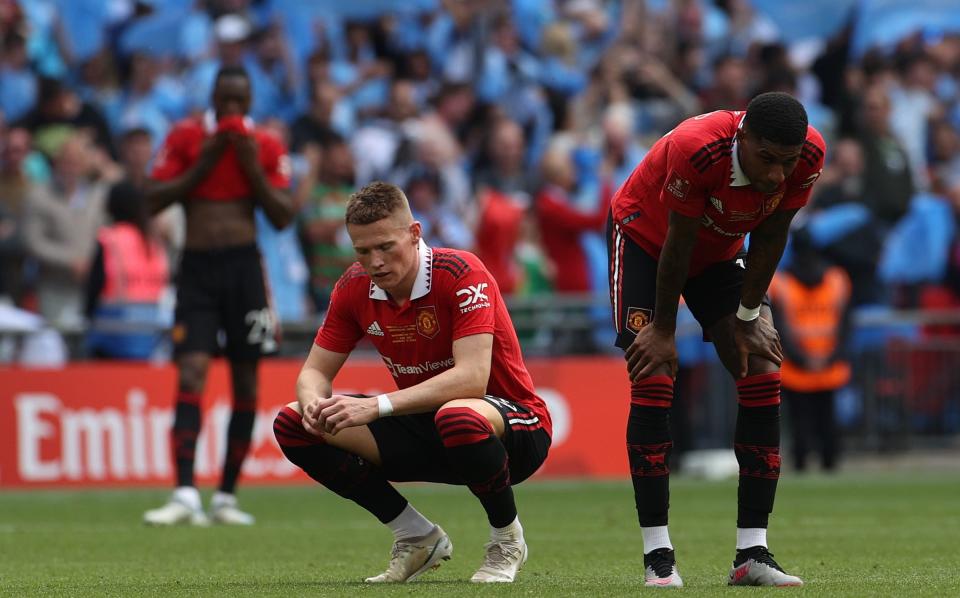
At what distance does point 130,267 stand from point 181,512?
5.08 metres

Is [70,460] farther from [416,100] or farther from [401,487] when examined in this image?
[416,100]

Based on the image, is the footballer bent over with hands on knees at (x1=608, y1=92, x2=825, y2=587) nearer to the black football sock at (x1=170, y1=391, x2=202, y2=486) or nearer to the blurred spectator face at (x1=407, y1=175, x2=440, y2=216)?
the black football sock at (x1=170, y1=391, x2=202, y2=486)

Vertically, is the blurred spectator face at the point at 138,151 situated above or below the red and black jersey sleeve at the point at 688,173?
above

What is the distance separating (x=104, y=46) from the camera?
62.6 feet

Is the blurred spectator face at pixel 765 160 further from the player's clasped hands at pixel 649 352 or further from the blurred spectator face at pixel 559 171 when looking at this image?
the blurred spectator face at pixel 559 171

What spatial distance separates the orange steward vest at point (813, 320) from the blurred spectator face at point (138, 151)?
602 centimetres

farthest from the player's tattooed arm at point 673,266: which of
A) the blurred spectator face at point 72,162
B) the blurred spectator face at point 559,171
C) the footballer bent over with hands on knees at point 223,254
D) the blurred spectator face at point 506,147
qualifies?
the blurred spectator face at point 506,147

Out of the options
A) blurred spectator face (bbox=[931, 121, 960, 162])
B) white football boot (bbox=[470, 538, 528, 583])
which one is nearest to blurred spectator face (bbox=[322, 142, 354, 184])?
blurred spectator face (bbox=[931, 121, 960, 162])

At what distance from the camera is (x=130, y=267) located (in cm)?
1534

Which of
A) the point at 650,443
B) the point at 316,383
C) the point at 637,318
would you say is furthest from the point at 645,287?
the point at 316,383

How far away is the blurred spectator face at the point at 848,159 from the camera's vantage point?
57.7ft

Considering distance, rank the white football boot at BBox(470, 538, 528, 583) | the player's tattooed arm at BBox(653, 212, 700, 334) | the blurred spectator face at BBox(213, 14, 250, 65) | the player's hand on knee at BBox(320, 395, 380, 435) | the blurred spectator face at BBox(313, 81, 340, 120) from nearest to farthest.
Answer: the player's tattooed arm at BBox(653, 212, 700, 334)
the player's hand on knee at BBox(320, 395, 380, 435)
the white football boot at BBox(470, 538, 528, 583)
the blurred spectator face at BBox(213, 14, 250, 65)
the blurred spectator face at BBox(313, 81, 340, 120)

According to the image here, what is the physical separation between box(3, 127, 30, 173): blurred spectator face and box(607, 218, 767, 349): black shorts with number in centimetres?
995

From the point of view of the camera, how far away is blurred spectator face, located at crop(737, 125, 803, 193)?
6.12 meters
